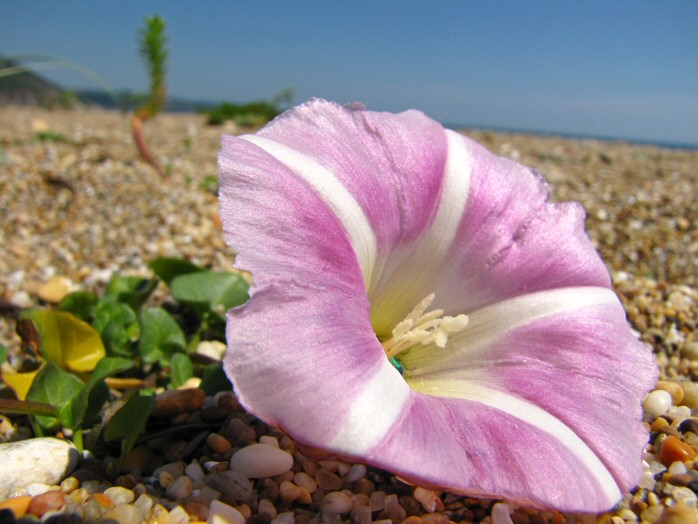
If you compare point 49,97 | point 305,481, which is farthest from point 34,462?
point 49,97

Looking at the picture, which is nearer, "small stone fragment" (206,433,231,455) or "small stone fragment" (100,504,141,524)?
"small stone fragment" (100,504,141,524)

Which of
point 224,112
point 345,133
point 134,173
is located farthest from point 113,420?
point 224,112

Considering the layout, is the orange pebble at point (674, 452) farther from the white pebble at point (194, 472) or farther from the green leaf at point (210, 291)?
the green leaf at point (210, 291)

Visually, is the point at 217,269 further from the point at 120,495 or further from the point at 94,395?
the point at 120,495

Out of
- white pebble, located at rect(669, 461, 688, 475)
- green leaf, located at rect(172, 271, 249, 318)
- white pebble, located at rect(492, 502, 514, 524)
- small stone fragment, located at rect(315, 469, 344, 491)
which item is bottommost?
small stone fragment, located at rect(315, 469, 344, 491)

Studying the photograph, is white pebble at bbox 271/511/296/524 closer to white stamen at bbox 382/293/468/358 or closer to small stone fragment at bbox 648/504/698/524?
white stamen at bbox 382/293/468/358

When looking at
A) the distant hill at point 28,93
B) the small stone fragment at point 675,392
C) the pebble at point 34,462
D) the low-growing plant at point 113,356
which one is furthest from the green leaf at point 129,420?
the distant hill at point 28,93

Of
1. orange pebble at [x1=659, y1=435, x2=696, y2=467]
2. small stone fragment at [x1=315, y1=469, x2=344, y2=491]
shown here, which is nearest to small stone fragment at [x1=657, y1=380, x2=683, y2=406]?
orange pebble at [x1=659, y1=435, x2=696, y2=467]
